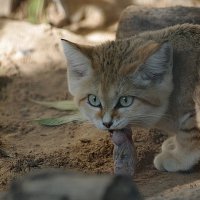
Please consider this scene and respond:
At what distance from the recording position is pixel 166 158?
355cm

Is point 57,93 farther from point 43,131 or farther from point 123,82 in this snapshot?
point 123,82

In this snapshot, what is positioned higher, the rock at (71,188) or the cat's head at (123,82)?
the rock at (71,188)

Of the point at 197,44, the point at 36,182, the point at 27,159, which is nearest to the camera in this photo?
the point at 36,182

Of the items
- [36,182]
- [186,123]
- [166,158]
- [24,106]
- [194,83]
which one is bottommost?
[24,106]

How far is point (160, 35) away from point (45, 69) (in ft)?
7.30

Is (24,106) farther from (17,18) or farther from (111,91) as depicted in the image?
(111,91)

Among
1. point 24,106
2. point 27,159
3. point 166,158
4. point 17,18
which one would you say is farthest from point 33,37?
point 166,158

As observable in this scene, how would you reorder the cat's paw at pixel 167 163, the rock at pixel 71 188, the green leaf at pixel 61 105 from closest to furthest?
1. the rock at pixel 71 188
2. the cat's paw at pixel 167 163
3. the green leaf at pixel 61 105

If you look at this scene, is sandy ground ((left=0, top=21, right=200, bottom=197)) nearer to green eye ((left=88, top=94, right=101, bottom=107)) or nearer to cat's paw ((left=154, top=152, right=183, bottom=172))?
cat's paw ((left=154, top=152, right=183, bottom=172))

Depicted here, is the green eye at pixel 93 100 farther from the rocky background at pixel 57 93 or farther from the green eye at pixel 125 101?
the rocky background at pixel 57 93

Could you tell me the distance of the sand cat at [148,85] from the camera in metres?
3.28

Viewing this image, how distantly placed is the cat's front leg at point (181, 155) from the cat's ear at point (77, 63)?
2.23 ft

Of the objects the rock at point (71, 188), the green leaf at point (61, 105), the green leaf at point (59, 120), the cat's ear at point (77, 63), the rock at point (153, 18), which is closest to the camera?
the rock at point (71, 188)

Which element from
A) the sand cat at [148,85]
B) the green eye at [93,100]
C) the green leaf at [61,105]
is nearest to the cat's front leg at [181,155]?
the sand cat at [148,85]
